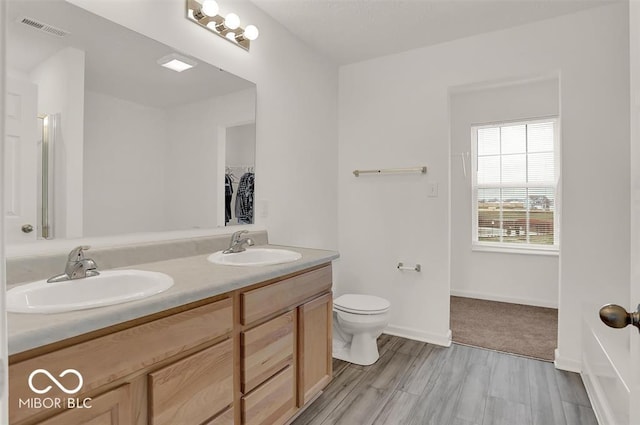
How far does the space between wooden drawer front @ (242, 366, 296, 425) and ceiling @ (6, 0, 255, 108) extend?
57.4 inches

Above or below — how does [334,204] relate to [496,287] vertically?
above

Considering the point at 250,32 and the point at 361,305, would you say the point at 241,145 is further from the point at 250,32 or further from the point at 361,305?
the point at 361,305

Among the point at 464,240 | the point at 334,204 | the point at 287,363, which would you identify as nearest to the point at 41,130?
the point at 287,363

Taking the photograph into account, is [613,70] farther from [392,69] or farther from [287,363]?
[287,363]

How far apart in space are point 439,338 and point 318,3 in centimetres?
264

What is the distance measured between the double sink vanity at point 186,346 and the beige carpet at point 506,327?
162 cm

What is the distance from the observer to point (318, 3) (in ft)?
7.27

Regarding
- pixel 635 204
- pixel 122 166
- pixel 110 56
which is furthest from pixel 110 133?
pixel 635 204

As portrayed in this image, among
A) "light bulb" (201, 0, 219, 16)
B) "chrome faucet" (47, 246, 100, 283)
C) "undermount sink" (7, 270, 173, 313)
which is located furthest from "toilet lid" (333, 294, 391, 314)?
"light bulb" (201, 0, 219, 16)

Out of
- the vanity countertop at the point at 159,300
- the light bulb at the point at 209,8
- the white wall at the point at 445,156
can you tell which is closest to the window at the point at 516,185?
the white wall at the point at 445,156

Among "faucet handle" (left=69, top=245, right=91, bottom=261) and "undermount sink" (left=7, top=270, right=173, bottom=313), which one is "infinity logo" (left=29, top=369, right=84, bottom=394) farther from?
"faucet handle" (left=69, top=245, right=91, bottom=261)

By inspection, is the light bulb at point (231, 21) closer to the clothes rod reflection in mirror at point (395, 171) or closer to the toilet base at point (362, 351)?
the clothes rod reflection in mirror at point (395, 171)

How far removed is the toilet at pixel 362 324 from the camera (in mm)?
2355

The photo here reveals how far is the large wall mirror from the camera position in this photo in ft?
4.12
